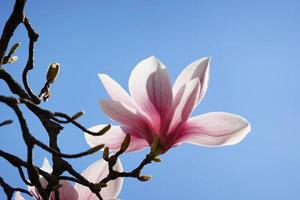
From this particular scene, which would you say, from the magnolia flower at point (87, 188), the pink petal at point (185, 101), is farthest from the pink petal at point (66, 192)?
the pink petal at point (185, 101)

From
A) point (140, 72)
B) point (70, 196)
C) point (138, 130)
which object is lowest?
point (70, 196)

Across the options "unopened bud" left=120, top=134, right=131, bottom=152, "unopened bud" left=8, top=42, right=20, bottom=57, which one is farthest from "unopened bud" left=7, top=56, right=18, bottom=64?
"unopened bud" left=120, top=134, right=131, bottom=152

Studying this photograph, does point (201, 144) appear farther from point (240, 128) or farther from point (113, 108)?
point (113, 108)

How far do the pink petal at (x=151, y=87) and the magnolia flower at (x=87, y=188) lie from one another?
0.13 m

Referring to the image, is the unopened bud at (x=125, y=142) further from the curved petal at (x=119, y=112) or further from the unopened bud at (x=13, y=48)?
the unopened bud at (x=13, y=48)

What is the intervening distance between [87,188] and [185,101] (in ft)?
0.88

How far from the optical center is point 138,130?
0.96 metres

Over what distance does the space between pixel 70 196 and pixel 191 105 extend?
1.01 feet

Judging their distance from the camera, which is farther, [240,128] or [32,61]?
[32,61]

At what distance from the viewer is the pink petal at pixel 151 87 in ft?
3.03

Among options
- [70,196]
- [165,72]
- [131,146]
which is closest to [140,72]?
[165,72]

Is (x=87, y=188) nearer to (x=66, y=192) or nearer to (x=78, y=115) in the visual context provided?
(x=66, y=192)

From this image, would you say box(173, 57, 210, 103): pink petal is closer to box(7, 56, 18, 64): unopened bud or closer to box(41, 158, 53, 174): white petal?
box(41, 158, 53, 174): white petal

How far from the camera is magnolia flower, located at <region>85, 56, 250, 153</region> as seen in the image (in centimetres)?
90
